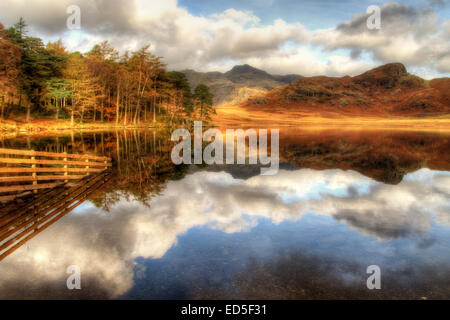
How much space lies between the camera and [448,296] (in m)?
4.91

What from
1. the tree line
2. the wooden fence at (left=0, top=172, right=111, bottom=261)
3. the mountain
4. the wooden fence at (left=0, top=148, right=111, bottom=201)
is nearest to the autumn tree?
the tree line

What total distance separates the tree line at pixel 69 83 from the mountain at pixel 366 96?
68026 mm

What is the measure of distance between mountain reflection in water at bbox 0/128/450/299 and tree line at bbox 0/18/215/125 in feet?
150

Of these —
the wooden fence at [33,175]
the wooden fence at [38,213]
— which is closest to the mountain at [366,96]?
the wooden fence at [33,175]

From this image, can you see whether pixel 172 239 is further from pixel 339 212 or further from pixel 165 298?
pixel 339 212

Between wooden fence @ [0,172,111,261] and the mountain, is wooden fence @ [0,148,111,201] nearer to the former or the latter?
wooden fence @ [0,172,111,261]

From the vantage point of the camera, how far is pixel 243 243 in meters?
7.17

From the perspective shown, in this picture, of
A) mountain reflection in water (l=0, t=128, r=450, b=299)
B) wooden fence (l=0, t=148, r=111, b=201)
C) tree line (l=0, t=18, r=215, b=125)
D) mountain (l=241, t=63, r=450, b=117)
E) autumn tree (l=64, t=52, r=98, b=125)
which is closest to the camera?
mountain reflection in water (l=0, t=128, r=450, b=299)

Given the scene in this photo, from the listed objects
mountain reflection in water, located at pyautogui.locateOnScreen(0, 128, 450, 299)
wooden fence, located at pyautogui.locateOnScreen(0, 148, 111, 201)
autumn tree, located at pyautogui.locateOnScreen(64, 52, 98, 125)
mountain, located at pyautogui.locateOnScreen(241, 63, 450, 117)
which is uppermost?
mountain, located at pyautogui.locateOnScreen(241, 63, 450, 117)

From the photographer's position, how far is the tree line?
47812 millimetres

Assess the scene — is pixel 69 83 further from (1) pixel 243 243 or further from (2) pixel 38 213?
(1) pixel 243 243

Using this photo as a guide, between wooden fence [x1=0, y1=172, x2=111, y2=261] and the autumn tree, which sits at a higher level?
the autumn tree

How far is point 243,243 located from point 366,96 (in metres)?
151

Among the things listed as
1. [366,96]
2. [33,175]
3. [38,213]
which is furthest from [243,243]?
[366,96]
